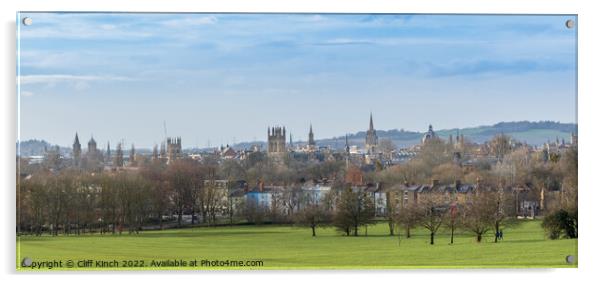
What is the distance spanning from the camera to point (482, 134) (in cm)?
1130

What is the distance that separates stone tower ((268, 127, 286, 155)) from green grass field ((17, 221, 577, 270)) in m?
0.88

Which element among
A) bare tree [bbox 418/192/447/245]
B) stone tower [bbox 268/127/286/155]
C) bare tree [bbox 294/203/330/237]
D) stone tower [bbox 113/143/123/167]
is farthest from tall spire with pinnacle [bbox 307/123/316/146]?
stone tower [bbox 113/143/123/167]

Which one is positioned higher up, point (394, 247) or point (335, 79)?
point (335, 79)

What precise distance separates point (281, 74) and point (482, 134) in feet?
7.56

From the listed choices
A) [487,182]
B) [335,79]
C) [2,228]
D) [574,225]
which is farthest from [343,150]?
[2,228]

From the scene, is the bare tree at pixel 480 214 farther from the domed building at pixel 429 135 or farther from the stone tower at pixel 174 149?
the stone tower at pixel 174 149

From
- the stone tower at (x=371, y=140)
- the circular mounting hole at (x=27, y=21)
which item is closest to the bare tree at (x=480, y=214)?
the stone tower at (x=371, y=140)

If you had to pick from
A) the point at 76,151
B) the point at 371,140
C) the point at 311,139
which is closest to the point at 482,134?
the point at 371,140

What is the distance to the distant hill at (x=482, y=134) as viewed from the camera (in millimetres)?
11164

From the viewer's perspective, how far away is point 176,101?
36.3 ft

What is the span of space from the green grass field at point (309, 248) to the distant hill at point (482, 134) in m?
0.96

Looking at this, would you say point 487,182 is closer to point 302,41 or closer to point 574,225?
point 574,225

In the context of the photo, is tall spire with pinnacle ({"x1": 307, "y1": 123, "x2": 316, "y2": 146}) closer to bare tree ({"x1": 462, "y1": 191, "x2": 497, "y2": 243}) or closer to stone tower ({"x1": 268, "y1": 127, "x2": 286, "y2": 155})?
stone tower ({"x1": 268, "y1": 127, "x2": 286, "y2": 155})

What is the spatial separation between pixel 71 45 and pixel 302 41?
244 centimetres
